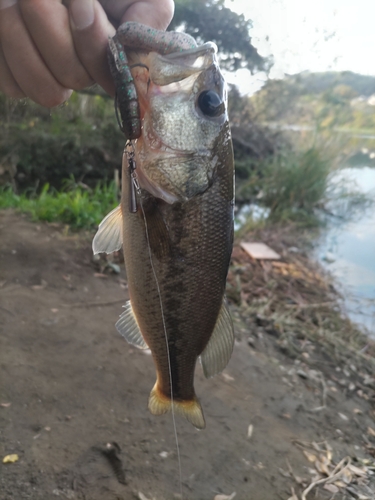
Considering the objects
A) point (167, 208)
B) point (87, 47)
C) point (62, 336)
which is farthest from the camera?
point (62, 336)

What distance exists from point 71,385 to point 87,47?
2.35 meters

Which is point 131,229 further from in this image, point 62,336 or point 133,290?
point 62,336

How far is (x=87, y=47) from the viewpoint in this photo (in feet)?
4.04

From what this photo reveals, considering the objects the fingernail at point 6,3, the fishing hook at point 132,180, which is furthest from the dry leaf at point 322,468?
the fingernail at point 6,3

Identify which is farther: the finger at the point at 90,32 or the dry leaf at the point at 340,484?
the dry leaf at the point at 340,484

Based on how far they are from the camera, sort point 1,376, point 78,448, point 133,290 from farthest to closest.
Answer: point 1,376
point 78,448
point 133,290

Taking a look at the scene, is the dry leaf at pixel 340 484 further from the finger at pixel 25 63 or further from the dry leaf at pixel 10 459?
the finger at pixel 25 63

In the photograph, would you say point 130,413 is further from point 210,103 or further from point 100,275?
point 210,103

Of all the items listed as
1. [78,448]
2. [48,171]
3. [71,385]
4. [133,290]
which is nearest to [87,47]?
[133,290]

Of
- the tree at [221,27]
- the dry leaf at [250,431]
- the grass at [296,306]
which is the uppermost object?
the tree at [221,27]

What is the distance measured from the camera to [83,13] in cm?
118

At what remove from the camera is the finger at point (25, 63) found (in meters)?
1.23

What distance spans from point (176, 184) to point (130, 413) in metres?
2.02

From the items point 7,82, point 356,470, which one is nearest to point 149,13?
point 7,82
